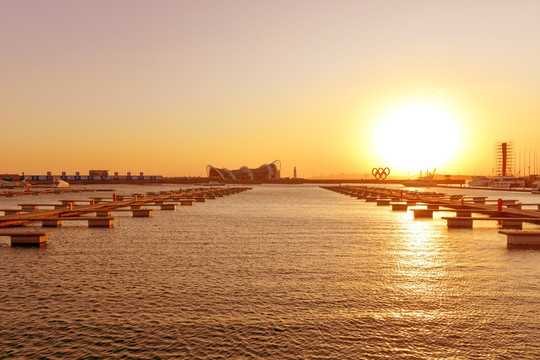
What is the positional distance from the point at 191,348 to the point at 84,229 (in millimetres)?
29064

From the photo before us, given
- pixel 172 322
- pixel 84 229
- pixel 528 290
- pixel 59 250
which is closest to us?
pixel 172 322

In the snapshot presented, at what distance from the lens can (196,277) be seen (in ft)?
62.0

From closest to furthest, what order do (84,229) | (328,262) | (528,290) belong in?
(528,290), (328,262), (84,229)

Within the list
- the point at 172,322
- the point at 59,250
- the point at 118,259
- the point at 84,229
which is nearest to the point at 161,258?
the point at 118,259

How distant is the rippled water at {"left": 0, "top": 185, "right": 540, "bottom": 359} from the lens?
11.5 metres

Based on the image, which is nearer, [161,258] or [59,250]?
[161,258]

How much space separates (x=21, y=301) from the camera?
50.4 feet

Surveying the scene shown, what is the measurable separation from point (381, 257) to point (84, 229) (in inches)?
989

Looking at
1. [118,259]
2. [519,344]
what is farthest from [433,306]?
[118,259]

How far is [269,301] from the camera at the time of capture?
602 inches

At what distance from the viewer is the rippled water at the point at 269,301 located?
11.5m

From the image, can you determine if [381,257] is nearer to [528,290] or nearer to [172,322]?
[528,290]

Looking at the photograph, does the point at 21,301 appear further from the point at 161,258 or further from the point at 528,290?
the point at 528,290

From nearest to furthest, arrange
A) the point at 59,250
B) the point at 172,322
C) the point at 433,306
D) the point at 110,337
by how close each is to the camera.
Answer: the point at 110,337
the point at 172,322
the point at 433,306
the point at 59,250
